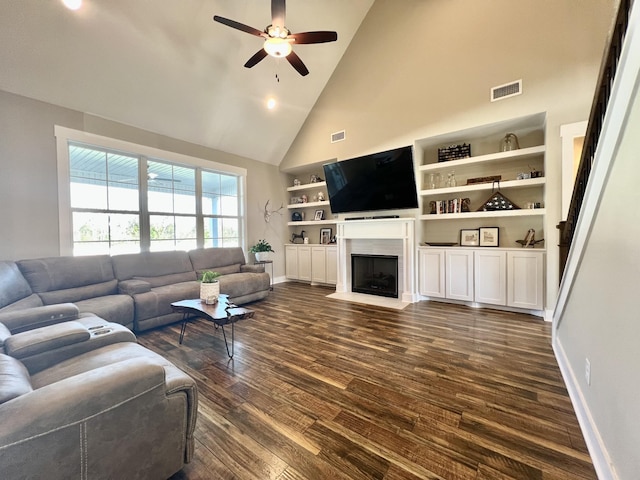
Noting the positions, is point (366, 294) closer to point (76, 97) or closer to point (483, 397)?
point (483, 397)

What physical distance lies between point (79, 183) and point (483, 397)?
17.1 ft

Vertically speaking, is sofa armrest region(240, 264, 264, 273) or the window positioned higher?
the window

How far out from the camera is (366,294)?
195 inches

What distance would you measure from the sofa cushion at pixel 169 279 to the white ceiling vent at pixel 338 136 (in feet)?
12.1

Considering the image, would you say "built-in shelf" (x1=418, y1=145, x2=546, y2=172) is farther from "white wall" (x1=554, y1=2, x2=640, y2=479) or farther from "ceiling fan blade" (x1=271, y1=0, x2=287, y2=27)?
"ceiling fan blade" (x1=271, y1=0, x2=287, y2=27)

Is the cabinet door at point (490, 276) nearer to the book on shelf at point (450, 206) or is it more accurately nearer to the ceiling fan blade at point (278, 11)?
the book on shelf at point (450, 206)

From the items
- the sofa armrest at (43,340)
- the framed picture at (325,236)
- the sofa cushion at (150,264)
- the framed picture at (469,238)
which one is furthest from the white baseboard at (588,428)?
A: the sofa cushion at (150,264)

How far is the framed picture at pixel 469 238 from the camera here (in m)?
4.21

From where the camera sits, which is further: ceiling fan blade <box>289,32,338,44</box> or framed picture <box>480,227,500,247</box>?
framed picture <box>480,227,500,247</box>

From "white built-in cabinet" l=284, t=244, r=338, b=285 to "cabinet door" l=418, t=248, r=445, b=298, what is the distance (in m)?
1.82

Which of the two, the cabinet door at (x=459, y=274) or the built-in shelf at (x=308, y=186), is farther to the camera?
the built-in shelf at (x=308, y=186)

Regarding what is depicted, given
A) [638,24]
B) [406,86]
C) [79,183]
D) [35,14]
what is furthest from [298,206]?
[638,24]

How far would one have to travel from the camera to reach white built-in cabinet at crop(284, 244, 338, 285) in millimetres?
5703

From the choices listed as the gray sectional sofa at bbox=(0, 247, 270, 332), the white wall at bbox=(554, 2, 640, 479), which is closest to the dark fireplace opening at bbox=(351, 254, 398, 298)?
the gray sectional sofa at bbox=(0, 247, 270, 332)
